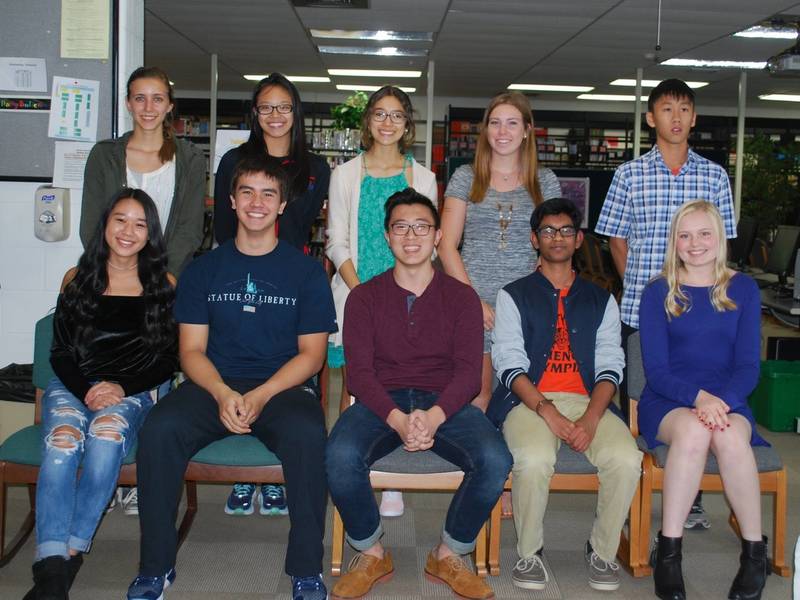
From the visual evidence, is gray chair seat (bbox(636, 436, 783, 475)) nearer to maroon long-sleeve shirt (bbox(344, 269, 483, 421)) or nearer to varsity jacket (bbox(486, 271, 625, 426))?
varsity jacket (bbox(486, 271, 625, 426))

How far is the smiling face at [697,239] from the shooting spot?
2.87 metres

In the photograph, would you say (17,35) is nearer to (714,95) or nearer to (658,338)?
(658,338)

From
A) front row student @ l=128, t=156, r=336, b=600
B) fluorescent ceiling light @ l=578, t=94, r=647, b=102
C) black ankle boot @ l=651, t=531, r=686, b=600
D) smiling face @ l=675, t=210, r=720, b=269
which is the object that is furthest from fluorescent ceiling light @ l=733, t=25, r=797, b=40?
front row student @ l=128, t=156, r=336, b=600

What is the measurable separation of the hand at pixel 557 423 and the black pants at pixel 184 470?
0.75 m

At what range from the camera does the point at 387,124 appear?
10.4ft

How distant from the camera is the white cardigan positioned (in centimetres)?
321

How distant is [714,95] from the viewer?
13.3m

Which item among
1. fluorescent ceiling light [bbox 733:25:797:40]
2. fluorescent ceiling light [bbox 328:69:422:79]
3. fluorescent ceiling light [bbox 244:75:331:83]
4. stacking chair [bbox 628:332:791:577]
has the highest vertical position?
fluorescent ceiling light [bbox 244:75:331:83]

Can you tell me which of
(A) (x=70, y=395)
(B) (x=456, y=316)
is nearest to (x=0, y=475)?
(A) (x=70, y=395)

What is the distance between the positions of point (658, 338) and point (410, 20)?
6.13 meters

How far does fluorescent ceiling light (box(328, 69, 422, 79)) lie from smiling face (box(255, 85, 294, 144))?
8937 millimetres

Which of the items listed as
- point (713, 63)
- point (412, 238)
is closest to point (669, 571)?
point (412, 238)

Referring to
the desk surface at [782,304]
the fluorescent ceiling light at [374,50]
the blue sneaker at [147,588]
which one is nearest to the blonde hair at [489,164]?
the blue sneaker at [147,588]

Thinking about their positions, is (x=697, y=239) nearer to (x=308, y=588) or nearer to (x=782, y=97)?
(x=308, y=588)
